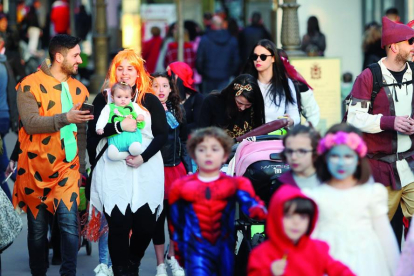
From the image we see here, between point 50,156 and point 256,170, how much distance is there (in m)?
1.61

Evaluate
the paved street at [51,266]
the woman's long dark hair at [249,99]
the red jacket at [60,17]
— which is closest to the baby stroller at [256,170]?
the woman's long dark hair at [249,99]

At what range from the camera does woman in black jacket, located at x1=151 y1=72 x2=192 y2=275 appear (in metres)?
8.38

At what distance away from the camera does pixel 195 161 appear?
6391 mm

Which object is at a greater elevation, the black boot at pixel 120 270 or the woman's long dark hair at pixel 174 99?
the woman's long dark hair at pixel 174 99

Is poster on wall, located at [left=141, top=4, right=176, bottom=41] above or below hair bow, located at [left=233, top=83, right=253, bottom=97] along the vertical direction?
above

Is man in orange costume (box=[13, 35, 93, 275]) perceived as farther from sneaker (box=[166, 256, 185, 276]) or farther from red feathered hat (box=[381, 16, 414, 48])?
red feathered hat (box=[381, 16, 414, 48])

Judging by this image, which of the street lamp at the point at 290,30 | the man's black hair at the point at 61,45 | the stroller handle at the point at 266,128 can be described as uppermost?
the street lamp at the point at 290,30

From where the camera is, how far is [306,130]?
599 centimetres

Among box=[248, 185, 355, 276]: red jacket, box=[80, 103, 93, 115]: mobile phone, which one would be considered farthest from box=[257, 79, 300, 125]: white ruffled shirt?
box=[248, 185, 355, 276]: red jacket

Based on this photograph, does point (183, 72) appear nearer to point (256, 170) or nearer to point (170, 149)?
point (170, 149)

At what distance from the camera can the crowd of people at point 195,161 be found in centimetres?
575

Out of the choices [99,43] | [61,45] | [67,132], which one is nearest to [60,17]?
[99,43]

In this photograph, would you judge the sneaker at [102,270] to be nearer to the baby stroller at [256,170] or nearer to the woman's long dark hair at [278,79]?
the baby stroller at [256,170]

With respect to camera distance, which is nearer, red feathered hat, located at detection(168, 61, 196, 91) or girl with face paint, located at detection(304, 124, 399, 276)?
girl with face paint, located at detection(304, 124, 399, 276)
